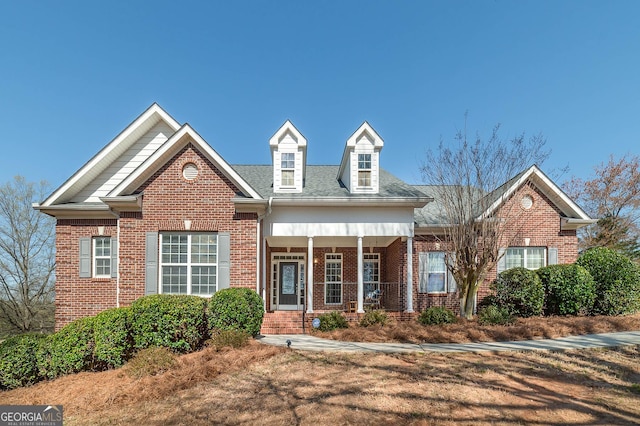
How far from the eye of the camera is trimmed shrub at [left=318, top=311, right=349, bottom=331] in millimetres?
11305

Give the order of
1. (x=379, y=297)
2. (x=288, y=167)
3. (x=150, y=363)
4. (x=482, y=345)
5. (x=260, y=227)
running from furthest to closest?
(x=379, y=297), (x=288, y=167), (x=260, y=227), (x=482, y=345), (x=150, y=363)

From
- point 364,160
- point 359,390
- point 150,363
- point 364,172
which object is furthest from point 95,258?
point 359,390

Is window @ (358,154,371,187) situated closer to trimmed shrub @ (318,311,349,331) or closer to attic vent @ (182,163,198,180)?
trimmed shrub @ (318,311,349,331)

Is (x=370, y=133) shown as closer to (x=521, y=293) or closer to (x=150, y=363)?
(x=521, y=293)

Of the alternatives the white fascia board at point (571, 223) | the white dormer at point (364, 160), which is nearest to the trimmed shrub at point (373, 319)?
the white dormer at point (364, 160)

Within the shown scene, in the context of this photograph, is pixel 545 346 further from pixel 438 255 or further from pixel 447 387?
pixel 438 255

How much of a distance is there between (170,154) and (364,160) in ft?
22.4

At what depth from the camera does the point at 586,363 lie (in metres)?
7.53

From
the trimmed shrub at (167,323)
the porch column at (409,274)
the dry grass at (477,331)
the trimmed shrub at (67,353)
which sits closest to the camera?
the trimmed shrub at (67,353)

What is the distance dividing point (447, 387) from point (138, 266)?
9557 mm

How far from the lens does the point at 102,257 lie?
44.4 ft

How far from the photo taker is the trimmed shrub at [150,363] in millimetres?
7297

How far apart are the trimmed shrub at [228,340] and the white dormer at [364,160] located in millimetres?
6868

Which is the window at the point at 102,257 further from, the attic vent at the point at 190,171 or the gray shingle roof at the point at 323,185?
the gray shingle roof at the point at 323,185
